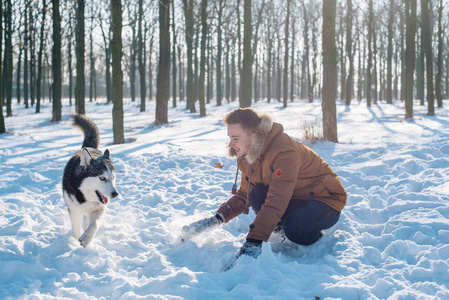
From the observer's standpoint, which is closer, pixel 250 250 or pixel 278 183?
pixel 250 250

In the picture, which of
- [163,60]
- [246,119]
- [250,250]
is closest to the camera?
[250,250]

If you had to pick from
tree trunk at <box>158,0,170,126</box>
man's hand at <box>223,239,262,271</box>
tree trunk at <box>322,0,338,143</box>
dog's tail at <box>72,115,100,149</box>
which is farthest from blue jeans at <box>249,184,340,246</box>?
tree trunk at <box>158,0,170,126</box>

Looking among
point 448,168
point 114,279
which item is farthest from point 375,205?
point 114,279

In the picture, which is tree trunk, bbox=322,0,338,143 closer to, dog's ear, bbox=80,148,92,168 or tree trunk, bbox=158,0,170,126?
dog's ear, bbox=80,148,92,168

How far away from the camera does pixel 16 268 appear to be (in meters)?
2.87

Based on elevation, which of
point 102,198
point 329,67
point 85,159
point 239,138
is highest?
point 329,67

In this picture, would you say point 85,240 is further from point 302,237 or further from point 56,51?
point 56,51

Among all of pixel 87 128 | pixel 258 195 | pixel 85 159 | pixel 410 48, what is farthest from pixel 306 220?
pixel 410 48

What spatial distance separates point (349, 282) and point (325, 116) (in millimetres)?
6605

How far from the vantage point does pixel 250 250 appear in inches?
115

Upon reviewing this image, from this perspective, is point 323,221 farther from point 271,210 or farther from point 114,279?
point 114,279

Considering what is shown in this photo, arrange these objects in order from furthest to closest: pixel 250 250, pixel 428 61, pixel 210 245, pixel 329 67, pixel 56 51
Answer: pixel 428 61
pixel 56 51
pixel 329 67
pixel 210 245
pixel 250 250

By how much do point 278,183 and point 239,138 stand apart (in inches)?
21.6

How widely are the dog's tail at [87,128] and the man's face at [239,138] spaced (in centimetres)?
239
